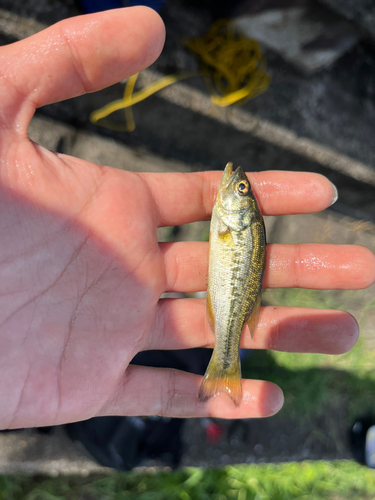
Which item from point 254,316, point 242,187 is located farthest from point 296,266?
point 242,187

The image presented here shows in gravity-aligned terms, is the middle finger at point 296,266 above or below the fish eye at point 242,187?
below

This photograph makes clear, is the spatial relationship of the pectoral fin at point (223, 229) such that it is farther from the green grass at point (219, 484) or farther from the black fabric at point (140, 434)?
the green grass at point (219, 484)

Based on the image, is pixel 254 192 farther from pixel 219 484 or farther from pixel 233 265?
pixel 219 484

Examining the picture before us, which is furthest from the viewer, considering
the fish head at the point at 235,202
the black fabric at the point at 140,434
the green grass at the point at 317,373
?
the green grass at the point at 317,373

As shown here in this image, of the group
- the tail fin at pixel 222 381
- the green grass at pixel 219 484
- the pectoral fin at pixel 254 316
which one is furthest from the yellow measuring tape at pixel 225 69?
the green grass at pixel 219 484

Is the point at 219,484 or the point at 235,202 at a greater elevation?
the point at 235,202

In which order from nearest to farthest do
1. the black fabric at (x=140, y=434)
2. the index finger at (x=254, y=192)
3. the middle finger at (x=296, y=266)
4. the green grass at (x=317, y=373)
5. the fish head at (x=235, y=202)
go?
the fish head at (x=235, y=202)
the index finger at (x=254, y=192)
the middle finger at (x=296, y=266)
the black fabric at (x=140, y=434)
the green grass at (x=317, y=373)
